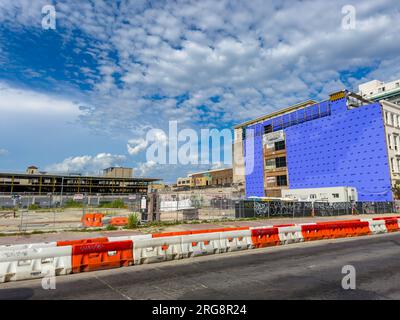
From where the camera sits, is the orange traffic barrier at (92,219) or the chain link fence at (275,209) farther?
the chain link fence at (275,209)

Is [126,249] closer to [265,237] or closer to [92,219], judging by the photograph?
[265,237]

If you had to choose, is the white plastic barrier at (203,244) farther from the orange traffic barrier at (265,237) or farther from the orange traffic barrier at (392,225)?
the orange traffic barrier at (392,225)

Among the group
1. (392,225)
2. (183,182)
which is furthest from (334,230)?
(183,182)

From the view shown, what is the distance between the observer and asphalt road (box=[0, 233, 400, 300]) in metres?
5.82

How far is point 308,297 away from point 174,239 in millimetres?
5308

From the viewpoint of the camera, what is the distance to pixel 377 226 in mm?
17375

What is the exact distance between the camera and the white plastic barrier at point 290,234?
12.9 metres

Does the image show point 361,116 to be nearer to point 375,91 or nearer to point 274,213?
point 274,213

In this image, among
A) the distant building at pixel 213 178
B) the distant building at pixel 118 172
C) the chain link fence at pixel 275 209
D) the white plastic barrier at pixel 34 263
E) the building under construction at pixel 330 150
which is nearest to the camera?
the white plastic barrier at pixel 34 263

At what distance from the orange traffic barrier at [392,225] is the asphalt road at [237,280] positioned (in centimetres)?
939

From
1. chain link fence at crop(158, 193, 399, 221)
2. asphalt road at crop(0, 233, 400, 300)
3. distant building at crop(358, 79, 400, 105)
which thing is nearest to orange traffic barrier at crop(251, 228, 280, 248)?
asphalt road at crop(0, 233, 400, 300)

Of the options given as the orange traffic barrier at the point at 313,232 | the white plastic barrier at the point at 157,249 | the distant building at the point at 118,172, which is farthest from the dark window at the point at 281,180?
the distant building at the point at 118,172

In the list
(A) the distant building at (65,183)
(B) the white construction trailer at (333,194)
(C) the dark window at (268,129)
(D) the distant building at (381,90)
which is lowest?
(B) the white construction trailer at (333,194)
